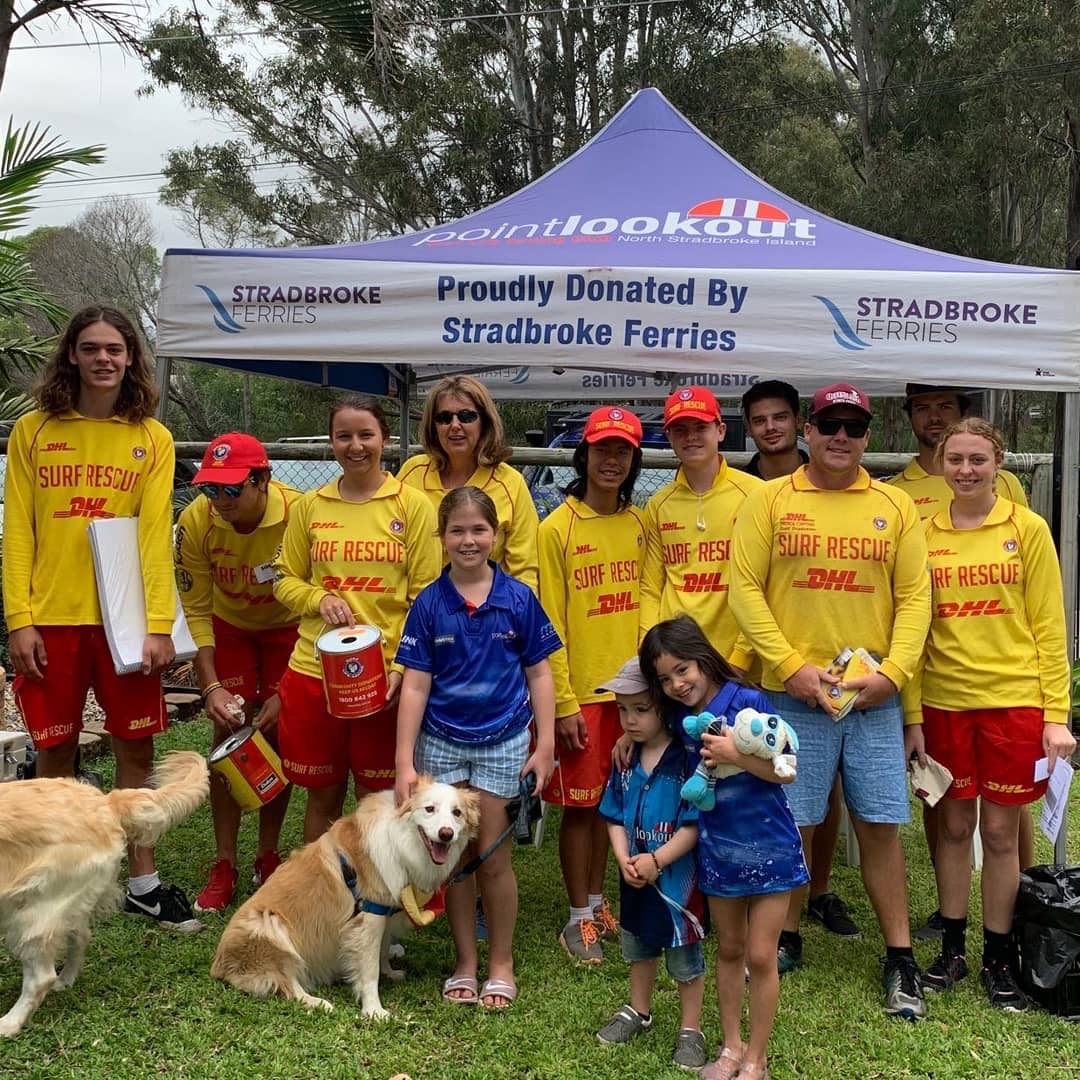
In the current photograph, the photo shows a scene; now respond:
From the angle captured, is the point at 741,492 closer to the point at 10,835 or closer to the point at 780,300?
the point at 780,300

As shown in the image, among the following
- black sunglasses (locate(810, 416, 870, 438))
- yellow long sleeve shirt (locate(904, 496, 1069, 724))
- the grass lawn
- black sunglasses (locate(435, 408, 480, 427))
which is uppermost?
black sunglasses (locate(435, 408, 480, 427))

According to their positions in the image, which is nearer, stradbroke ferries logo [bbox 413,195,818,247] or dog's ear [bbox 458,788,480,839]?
dog's ear [bbox 458,788,480,839]

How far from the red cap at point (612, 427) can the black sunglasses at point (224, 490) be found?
139 centimetres

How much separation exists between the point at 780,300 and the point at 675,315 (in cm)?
42

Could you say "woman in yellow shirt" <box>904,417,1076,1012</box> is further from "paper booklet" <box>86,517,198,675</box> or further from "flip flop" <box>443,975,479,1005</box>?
"paper booklet" <box>86,517,198,675</box>

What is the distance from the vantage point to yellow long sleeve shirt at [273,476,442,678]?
3953 mm

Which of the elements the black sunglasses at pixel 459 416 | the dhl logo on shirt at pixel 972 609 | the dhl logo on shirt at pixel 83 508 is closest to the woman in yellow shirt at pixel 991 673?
the dhl logo on shirt at pixel 972 609

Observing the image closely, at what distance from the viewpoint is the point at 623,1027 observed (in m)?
3.43

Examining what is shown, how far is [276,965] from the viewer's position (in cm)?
365

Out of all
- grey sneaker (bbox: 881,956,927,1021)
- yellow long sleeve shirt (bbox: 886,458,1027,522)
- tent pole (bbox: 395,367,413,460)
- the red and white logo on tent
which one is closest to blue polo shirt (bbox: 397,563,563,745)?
grey sneaker (bbox: 881,956,927,1021)

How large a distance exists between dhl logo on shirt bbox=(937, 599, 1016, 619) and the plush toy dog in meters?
1.13

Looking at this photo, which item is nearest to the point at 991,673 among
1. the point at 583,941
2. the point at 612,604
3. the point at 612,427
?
the point at 612,604

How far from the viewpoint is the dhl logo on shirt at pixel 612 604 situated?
4.10 metres

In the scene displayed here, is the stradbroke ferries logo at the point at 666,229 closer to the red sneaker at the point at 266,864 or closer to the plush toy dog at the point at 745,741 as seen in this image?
the plush toy dog at the point at 745,741
